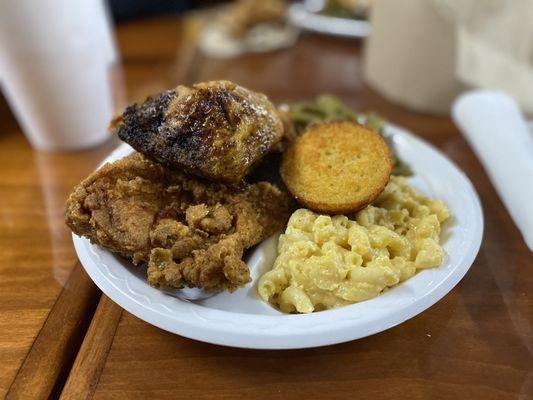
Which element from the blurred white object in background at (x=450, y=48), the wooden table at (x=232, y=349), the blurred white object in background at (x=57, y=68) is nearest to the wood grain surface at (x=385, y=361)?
the wooden table at (x=232, y=349)

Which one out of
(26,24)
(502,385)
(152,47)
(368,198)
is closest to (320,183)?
(368,198)

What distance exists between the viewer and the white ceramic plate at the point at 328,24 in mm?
2676

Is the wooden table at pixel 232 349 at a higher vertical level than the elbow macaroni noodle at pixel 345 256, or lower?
lower

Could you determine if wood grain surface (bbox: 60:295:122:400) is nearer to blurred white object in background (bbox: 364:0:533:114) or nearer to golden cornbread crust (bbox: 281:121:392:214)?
golden cornbread crust (bbox: 281:121:392:214)

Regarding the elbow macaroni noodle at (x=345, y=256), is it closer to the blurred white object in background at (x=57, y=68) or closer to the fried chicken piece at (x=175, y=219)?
the fried chicken piece at (x=175, y=219)

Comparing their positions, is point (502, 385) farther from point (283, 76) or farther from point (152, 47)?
point (152, 47)

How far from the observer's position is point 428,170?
1401 mm

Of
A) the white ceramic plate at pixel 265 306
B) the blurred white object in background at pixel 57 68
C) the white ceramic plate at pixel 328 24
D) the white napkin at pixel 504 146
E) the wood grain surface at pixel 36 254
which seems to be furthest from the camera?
the white ceramic plate at pixel 328 24

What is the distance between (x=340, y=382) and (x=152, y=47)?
2280 mm

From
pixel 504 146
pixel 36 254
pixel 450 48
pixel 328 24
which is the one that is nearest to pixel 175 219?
pixel 36 254

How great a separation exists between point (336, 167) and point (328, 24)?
5.97 feet

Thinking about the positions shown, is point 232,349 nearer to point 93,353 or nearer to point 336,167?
point 93,353

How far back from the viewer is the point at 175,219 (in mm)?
1070

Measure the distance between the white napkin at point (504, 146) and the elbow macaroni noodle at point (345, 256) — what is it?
30 cm
